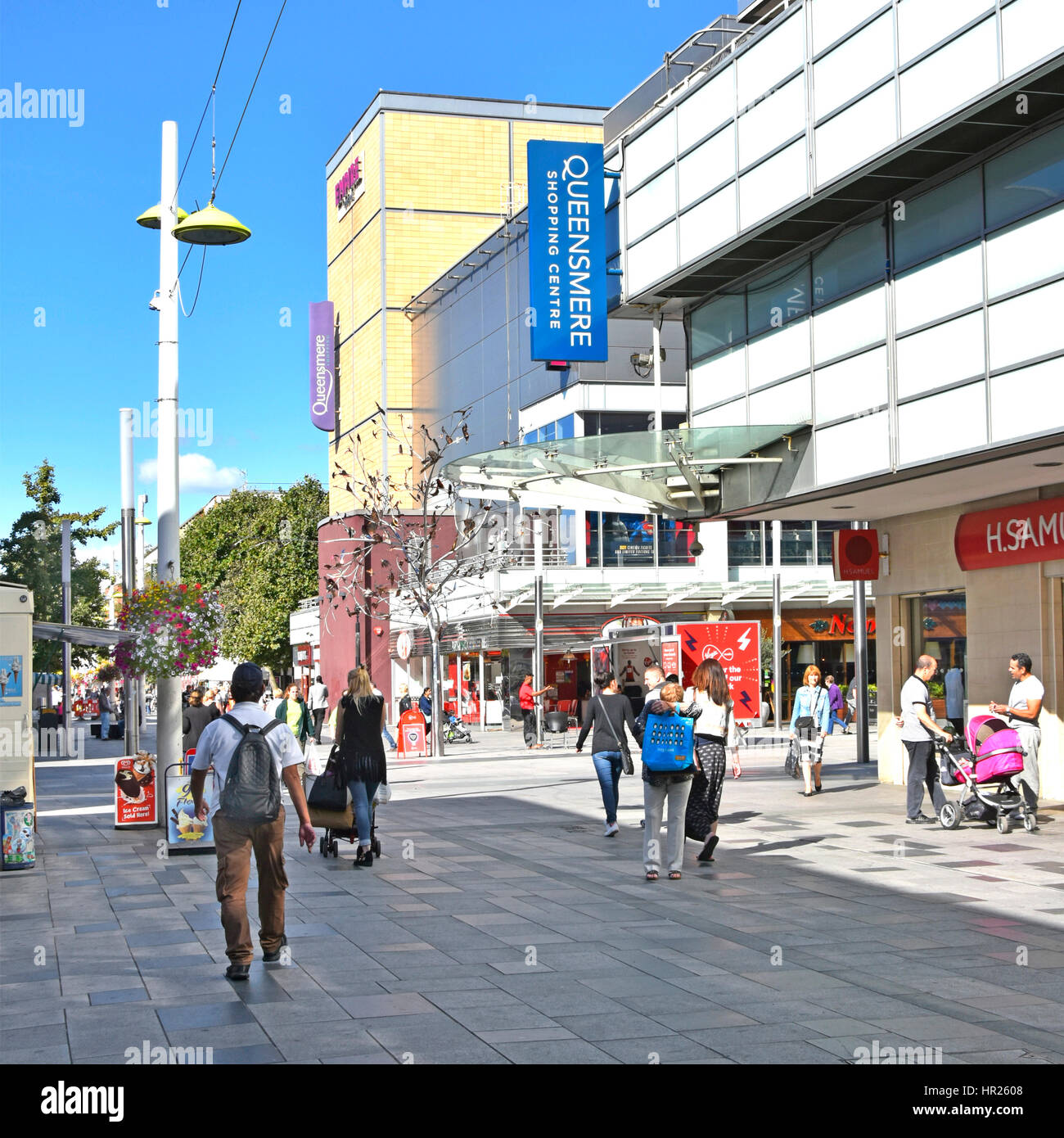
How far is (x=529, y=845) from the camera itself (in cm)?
1399

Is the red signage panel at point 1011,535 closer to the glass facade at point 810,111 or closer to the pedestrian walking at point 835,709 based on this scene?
the glass facade at point 810,111

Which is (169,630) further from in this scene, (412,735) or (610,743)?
(412,735)

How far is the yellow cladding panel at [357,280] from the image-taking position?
59.2 meters

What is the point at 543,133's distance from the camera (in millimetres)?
59188

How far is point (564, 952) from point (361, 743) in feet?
13.4

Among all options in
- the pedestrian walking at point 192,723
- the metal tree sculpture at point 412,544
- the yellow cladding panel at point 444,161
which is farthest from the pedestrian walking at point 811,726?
the yellow cladding panel at point 444,161

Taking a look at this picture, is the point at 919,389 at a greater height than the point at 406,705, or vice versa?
the point at 919,389

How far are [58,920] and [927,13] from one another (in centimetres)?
1214

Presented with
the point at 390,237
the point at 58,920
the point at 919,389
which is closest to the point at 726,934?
the point at 58,920

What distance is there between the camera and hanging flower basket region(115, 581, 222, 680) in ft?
48.6

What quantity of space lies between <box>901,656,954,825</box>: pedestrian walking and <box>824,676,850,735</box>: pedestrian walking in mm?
15272

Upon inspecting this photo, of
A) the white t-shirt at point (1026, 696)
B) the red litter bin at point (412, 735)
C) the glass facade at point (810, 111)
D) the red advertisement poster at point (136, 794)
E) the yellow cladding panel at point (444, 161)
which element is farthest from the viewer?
the yellow cladding panel at point (444, 161)

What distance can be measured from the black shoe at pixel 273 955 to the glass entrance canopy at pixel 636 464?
10.2 meters
